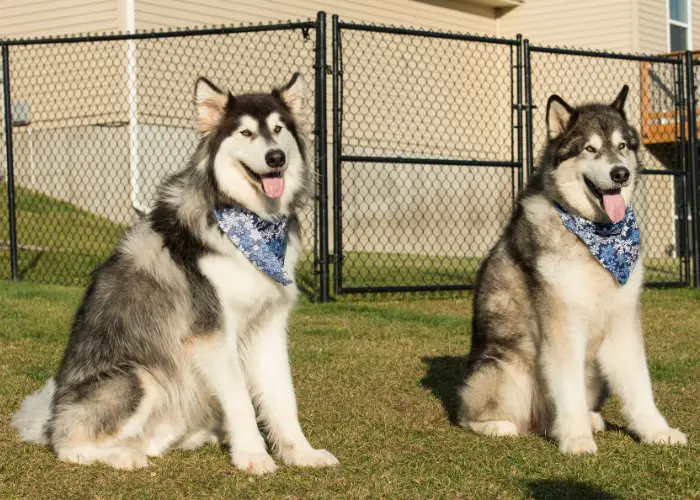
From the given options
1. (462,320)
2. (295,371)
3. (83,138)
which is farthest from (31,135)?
(295,371)

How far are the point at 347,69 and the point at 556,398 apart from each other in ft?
51.4

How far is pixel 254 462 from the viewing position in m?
4.26

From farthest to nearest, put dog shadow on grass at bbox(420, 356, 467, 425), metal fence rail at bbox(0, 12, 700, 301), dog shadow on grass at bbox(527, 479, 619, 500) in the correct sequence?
metal fence rail at bbox(0, 12, 700, 301) → dog shadow on grass at bbox(420, 356, 467, 425) → dog shadow on grass at bbox(527, 479, 619, 500)

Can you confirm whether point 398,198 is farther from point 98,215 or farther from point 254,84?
point 98,215

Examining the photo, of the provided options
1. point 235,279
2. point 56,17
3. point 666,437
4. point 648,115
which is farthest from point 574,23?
point 235,279

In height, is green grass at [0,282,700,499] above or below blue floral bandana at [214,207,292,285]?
below

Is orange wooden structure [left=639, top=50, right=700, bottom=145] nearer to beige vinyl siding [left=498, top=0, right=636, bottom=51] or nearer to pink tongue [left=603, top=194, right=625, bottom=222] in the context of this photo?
beige vinyl siding [left=498, top=0, right=636, bottom=51]

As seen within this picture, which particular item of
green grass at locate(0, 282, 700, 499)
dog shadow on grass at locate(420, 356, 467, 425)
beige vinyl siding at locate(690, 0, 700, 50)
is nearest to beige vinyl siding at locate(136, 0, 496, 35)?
beige vinyl siding at locate(690, 0, 700, 50)

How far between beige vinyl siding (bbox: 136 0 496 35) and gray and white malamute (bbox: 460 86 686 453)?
43.6 ft

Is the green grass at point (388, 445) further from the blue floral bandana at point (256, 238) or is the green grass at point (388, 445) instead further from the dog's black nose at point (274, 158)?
the dog's black nose at point (274, 158)

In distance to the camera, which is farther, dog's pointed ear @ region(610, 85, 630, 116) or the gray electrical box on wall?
the gray electrical box on wall

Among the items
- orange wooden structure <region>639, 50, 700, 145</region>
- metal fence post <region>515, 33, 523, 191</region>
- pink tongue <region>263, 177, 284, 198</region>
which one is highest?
A: orange wooden structure <region>639, 50, 700, 145</region>

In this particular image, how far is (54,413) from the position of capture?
4445 mm

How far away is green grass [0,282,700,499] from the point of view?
4.02m
